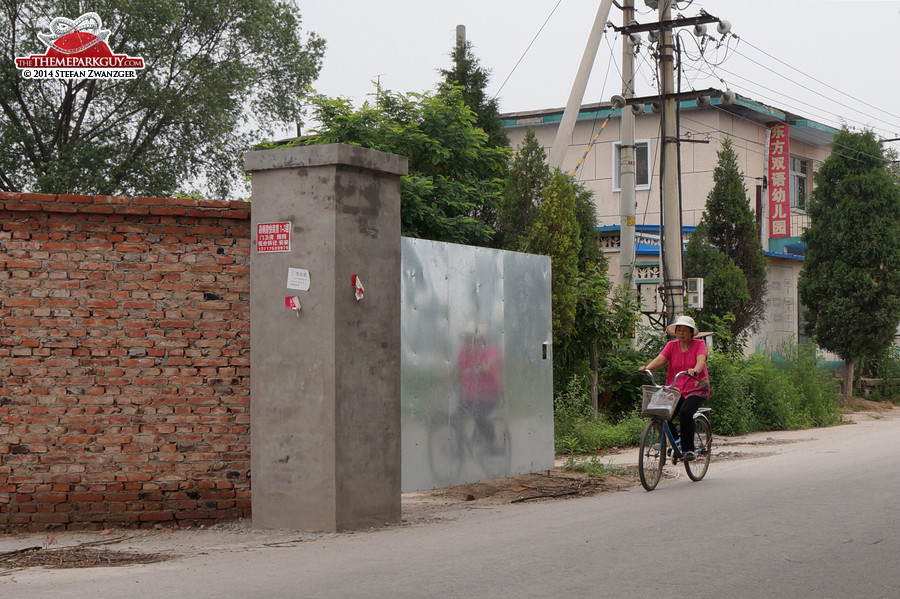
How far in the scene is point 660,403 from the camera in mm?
11273

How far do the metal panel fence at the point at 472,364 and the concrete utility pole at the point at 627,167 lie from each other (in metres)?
8.66

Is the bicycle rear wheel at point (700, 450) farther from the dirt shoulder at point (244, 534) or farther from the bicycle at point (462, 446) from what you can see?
the bicycle at point (462, 446)

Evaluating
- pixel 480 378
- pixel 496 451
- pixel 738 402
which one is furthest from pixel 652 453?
pixel 738 402

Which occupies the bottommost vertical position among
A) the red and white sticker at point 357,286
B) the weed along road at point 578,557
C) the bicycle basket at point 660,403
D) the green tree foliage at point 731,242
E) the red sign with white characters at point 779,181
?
the weed along road at point 578,557

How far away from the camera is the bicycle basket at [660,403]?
36.8 ft

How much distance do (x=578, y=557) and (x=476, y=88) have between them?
53.7 feet

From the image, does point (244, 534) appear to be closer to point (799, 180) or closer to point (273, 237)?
point (273, 237)

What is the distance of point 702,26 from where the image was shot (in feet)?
64.3

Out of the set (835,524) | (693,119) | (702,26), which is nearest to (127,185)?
(693,119)

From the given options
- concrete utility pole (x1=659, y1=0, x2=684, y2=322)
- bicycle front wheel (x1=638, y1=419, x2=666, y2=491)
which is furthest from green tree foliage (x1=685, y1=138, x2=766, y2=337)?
bicycle front wheel (x1=638, y1=419, x2=666, y2=491)

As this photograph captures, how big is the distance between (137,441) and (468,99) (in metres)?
14.6

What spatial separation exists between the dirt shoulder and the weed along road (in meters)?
0.11

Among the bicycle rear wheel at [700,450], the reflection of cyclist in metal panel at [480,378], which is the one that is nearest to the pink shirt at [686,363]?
the bicycle rear wheel at [700,450]

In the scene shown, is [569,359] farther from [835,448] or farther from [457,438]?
[457,438]
